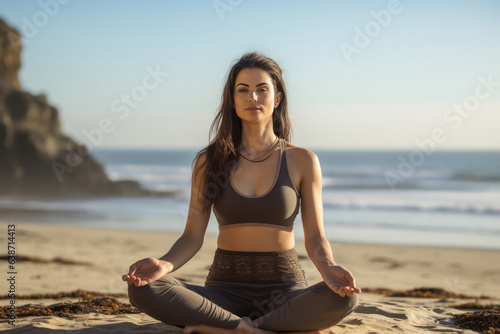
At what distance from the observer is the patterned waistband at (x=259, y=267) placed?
3549mm

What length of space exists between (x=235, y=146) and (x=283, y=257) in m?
0.87

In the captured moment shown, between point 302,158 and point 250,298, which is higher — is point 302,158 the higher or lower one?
the higher one

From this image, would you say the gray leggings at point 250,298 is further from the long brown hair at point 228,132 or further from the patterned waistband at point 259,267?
the long brown hair at point 228,132

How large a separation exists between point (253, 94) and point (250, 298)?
52.2 inches

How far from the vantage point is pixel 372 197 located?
801 inches

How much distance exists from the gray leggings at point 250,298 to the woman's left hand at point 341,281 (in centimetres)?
6

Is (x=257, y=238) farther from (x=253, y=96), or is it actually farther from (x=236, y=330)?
(x=253, y=96)

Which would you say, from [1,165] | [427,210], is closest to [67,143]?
[1,165]

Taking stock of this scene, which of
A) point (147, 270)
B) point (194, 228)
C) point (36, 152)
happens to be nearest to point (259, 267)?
point (194, 228)

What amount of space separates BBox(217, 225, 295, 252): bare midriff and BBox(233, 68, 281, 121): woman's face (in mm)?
745

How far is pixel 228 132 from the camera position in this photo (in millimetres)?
3863

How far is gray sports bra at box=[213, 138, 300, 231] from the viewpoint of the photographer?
11.6ft

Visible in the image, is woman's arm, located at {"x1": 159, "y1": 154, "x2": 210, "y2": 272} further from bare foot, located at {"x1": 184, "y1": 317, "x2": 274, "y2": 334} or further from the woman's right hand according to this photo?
bare foot, located at {"x1": 184, "y1": 317, "x2": 274, "y2": 334}

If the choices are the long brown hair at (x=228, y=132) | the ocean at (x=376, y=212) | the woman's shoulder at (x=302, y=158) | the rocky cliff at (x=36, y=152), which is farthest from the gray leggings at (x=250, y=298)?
the rocky cliff at (x=36, y=152)
